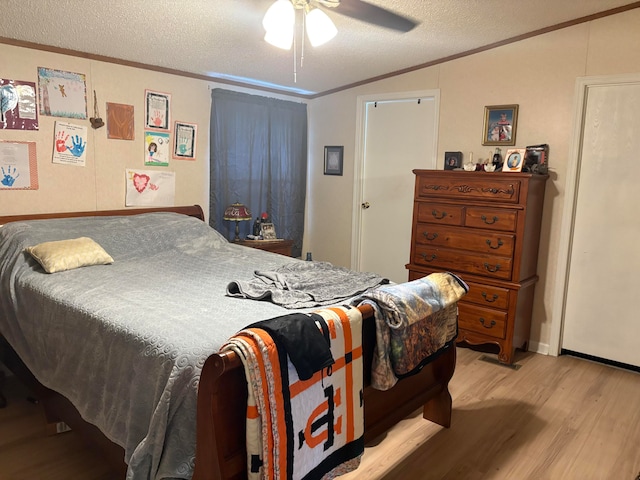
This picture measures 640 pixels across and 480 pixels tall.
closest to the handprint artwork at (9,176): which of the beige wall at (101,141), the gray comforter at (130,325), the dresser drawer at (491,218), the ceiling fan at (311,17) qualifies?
the beige wall at (101,141)

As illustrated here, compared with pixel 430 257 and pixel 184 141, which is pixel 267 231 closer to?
pixel 184 141

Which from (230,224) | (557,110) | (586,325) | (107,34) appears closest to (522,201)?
(557,110)

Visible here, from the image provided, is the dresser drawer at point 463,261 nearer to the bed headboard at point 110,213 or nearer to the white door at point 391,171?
the white door at point 391,171

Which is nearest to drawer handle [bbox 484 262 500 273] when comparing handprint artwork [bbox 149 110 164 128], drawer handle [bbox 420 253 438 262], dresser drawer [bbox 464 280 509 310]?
dresser drawer [bbox 464 280 509 310]

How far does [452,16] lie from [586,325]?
2358mm

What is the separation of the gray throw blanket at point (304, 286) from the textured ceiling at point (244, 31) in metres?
1.38

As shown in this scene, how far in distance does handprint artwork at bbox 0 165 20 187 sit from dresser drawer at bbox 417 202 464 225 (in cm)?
281

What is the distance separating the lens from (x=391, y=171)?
4254 mm

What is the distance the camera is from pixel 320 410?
1.53 m

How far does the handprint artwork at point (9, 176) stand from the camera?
2936 millimetres

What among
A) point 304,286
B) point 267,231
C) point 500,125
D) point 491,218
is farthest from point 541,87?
point 267,231

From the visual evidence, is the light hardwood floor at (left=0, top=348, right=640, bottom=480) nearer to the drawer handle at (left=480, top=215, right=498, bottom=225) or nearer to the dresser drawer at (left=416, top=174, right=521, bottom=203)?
the drawer handle at (left=480, top=215, right=498, bottom=225)

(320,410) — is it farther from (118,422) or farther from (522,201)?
(522,201)

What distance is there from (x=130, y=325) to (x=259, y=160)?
288 cm
